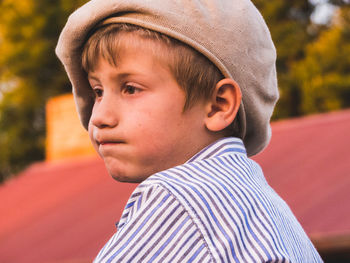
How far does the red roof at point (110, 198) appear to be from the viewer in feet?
17.3

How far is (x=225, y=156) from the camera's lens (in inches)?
48.8

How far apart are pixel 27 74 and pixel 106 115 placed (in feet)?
55.8

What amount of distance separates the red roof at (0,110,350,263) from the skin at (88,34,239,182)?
135 inches

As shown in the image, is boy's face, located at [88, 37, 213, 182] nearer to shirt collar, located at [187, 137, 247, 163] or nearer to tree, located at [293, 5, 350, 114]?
shirt collar, located at [187, 137, 247, 163]

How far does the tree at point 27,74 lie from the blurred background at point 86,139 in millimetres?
32

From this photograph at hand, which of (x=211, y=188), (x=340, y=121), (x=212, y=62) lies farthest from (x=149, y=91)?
(x=340, y=121)

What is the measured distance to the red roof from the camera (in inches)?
207

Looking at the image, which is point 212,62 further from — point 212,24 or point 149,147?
point 149,147

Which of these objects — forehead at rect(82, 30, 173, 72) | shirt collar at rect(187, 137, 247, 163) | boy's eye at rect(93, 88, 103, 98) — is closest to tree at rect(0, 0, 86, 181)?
boy's eye at rect(93, 88, 103, 98)

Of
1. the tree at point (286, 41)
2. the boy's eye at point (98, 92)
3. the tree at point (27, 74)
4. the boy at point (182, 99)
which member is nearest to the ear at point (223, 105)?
the boy at point (182, 99)

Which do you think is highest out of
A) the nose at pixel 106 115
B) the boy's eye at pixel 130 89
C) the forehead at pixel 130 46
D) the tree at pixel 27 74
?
the tree at pixel 27 74

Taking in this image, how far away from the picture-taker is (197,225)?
3.39ft

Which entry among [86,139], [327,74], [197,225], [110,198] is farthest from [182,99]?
[327,74]

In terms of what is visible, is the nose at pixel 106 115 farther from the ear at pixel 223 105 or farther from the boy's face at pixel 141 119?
the ear at pixel 223 105
